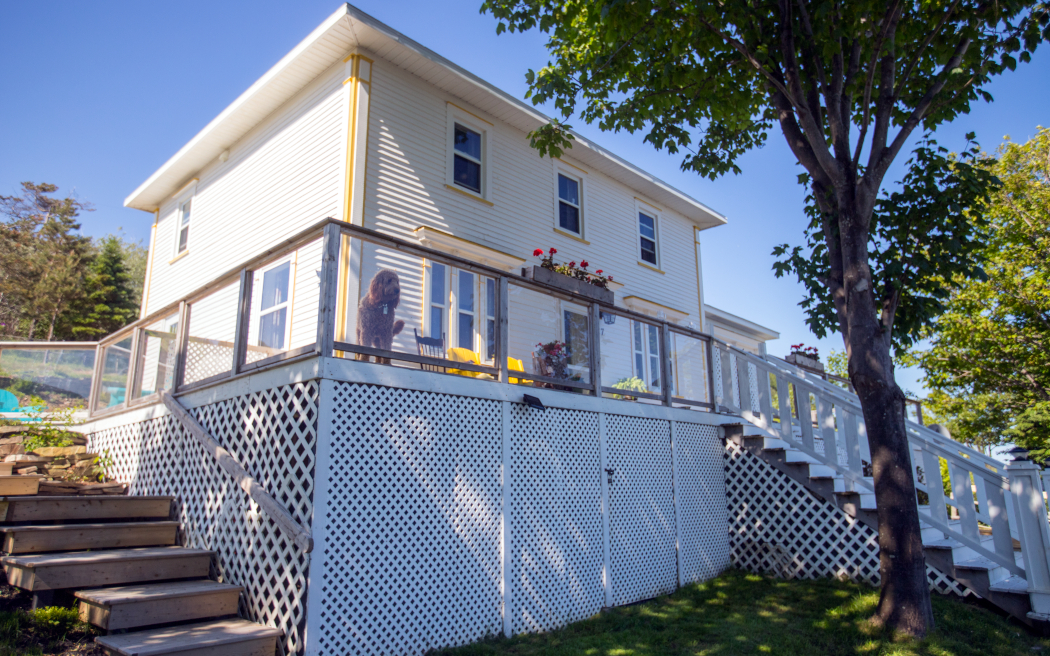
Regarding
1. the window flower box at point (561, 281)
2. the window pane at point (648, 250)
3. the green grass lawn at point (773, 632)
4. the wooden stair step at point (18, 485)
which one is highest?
the window pane at point (648, 250)

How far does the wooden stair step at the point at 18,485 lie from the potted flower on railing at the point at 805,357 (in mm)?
12795

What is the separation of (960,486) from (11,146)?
4743 cm

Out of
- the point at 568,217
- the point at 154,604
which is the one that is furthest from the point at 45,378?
the point at 568,217

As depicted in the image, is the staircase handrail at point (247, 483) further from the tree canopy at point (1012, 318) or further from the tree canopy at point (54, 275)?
the tree canopy at point (54, 275)

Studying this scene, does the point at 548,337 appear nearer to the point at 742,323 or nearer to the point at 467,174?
the point at 467,174

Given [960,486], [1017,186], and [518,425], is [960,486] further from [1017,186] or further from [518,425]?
[1017,186]

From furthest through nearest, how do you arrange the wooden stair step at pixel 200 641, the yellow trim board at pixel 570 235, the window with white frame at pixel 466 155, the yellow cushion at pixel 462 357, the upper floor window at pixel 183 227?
the upper floor window at pixel 183 227
the yellow trim board at pixel 570 235
the window with white frame at pixel 466 155
the yellow cushion at pixel 462 357
the wooden stair step at pixel 200 641

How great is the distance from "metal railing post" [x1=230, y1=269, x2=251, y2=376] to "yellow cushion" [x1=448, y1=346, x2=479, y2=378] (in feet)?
6.03

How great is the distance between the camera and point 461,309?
5.72 meters

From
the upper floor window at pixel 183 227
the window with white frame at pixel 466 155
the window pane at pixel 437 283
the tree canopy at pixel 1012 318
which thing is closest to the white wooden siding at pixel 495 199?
the window with white frame at pixel 466 155

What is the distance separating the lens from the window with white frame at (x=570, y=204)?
41.6 feet

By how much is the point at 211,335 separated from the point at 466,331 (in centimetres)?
274

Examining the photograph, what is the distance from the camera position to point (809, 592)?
7.07 m

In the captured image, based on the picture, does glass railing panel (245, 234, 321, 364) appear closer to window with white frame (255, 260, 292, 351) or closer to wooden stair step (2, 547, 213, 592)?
window with white frame (255, 260, 292, 351)
